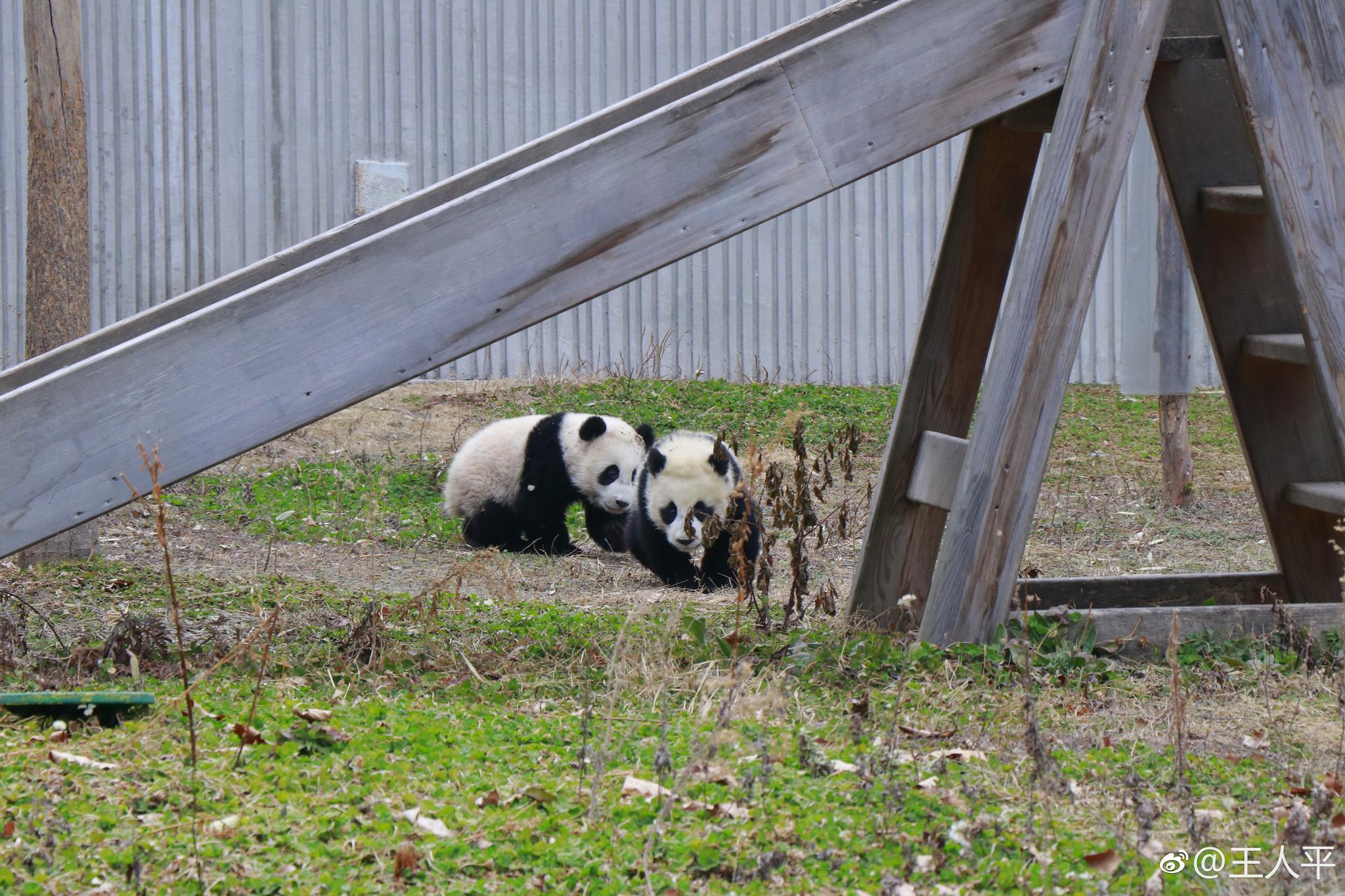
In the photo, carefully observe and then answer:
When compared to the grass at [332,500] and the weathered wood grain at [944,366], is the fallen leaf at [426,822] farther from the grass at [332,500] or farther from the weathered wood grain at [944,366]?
the grass at [332,500]

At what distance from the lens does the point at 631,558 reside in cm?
796

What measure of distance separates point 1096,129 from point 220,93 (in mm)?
9643

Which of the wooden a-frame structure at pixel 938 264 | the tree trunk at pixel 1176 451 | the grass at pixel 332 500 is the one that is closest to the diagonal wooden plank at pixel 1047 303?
the wooden a-frame structure at pixel 938 264

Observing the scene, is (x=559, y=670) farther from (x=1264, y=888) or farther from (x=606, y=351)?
(x=606, y=351)

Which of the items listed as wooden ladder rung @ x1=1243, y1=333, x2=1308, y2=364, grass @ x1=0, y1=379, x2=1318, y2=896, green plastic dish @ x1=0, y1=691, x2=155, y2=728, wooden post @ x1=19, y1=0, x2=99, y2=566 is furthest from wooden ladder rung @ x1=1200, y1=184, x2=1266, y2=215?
wooden post @ x1=19, y1=0, x2=99, y2=566

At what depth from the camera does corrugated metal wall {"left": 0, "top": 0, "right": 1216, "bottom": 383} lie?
11.1 meters

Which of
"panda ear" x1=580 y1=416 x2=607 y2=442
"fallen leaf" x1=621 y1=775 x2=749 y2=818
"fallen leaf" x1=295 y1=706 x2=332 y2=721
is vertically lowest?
"fallen leaf" x1=621 y1=775 x2=749 y2=818

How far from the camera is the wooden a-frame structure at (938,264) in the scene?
332 centimetres

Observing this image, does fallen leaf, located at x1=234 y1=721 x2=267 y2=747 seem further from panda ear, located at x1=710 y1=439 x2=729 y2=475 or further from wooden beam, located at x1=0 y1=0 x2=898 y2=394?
panda ear, located at x1=710 y1=439 x2=729 y2=475

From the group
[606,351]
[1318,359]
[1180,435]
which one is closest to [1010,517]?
[1318,359]

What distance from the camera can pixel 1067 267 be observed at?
386 centimetres

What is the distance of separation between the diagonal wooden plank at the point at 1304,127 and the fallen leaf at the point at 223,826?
345 centimetres

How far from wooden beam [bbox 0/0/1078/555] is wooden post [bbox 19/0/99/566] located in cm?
331

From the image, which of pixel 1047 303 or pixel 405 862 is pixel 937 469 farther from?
pixel 405 862
